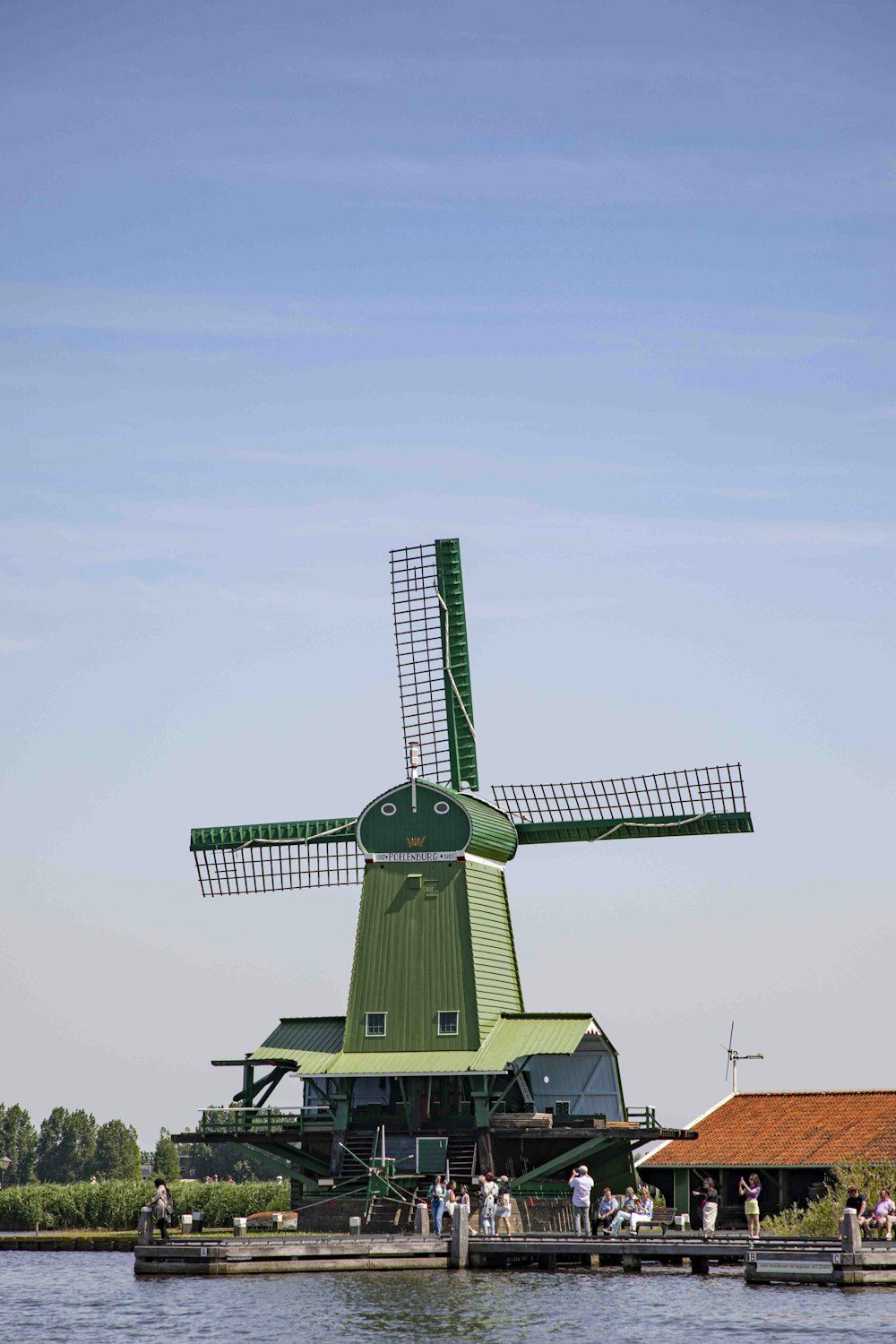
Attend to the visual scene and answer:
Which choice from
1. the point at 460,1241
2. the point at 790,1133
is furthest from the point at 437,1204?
the point at 790,1133

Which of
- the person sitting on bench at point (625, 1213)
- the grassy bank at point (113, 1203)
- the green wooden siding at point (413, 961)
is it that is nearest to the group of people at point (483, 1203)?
the person sitting on bench at point (625, 1213)

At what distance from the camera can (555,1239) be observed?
37.8 meters

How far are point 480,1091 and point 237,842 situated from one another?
10334mm

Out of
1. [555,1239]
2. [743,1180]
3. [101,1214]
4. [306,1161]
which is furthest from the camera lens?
[101,1214]

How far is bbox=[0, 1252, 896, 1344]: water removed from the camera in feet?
94.6

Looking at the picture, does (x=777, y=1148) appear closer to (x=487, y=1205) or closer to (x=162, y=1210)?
(x=487, y=1205)

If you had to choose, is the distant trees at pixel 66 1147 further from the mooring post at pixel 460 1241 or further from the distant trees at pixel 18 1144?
the mooring post at pixel 460 1241

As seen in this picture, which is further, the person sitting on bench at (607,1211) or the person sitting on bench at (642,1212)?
the person sitting on bench at (607,1211)

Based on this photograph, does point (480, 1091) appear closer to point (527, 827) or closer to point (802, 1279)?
point (527, 827)

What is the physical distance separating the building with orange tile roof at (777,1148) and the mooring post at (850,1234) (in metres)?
10.5

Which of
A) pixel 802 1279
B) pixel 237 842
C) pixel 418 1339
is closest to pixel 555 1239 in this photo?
pixel 802 1279

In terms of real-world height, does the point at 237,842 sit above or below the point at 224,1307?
above

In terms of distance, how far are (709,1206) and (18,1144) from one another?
80.5m

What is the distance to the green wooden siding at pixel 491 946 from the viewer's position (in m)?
47.9
